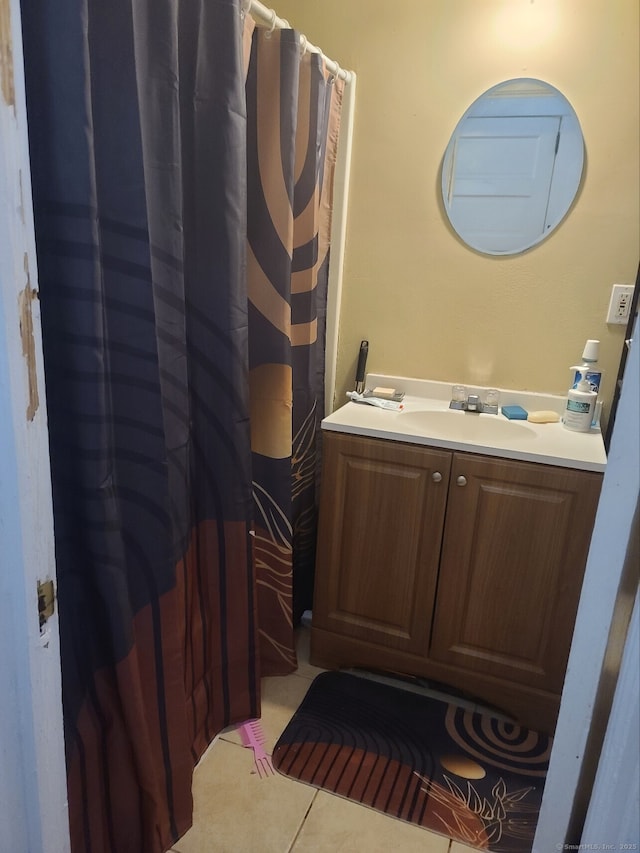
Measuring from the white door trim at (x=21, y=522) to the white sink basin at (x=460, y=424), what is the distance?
1.30 meters

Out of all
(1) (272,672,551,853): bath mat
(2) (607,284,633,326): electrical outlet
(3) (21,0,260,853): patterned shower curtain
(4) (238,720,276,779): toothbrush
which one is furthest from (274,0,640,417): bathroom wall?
(4) (238,720,276,779): toothbrush

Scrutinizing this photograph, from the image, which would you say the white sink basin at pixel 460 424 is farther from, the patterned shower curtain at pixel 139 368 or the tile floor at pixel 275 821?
the tile floor at pixel 275 821

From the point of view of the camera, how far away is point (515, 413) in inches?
72.8

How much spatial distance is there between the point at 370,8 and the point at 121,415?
5.20 ft

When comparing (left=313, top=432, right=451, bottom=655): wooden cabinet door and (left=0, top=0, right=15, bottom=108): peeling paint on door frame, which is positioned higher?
(left=0, top=0, right=15, bottom=108): peeling paint on door frame

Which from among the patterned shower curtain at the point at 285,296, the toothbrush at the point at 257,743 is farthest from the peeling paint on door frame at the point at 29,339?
the toothbrush at the point at 257,743

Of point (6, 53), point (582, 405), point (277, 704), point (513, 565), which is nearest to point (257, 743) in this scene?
point (277, 704)

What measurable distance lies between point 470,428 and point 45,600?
1.45 metres

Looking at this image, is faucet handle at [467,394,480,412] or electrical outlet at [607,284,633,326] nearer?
electrical outlet at [607,284,633,326]

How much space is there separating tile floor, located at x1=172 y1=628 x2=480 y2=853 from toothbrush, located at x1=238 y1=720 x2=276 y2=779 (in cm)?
2

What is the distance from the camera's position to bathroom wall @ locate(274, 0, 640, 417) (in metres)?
1.68

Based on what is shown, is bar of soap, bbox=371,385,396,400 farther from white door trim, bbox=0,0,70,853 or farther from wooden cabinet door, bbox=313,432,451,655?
white door trim, bbox=0,0,70,853

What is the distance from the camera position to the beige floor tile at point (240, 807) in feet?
4.42

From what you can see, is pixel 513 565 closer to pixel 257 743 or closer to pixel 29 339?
pixel 257 743
